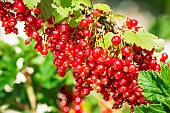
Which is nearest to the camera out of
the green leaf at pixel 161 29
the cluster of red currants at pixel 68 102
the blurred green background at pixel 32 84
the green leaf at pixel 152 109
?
the green leaf at pixel 152 109

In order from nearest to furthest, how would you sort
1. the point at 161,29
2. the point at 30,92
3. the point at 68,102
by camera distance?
the point at 68,102 < the point at 30,92 < the point at 161,29

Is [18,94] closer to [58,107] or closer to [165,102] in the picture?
[58,107]

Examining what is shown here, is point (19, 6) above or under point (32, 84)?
under

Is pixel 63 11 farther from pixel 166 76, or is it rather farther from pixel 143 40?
pixel 166 76

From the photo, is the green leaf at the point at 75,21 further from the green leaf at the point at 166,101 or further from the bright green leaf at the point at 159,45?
the green leaf at the point at 166,101

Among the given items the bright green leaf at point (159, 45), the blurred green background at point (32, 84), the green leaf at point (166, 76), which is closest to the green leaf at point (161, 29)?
the blurred green background at point (32, 84)

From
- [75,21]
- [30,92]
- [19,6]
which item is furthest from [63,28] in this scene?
[30,92]

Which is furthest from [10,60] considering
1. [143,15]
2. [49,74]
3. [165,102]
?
[143,15]

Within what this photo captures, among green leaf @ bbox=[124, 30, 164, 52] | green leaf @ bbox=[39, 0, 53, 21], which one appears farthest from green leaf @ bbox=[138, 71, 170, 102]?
green leaf @ bbox=[39, 0, 53, 21]
